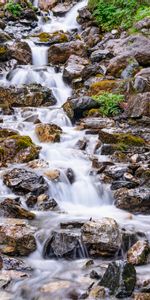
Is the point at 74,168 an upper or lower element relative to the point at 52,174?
lower

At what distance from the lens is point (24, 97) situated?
12859mm

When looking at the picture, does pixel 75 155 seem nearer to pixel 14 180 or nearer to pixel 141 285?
pixel 14 180

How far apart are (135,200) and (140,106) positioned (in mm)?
4663

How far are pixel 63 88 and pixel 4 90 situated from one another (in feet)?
7.54

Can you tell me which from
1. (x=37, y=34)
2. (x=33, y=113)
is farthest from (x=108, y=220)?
(x=37, y=34)

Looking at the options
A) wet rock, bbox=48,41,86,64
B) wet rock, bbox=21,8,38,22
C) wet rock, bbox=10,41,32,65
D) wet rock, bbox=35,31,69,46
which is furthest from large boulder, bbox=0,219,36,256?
wet rock, bbox=21,8,38,22

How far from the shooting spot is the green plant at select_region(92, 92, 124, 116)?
11.8m

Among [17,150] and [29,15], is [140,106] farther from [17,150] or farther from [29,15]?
[29,15]

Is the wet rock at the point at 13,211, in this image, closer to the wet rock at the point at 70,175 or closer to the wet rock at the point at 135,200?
the wet rock at the point at 135,200

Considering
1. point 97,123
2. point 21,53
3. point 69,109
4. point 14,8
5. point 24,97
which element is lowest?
point 97,123

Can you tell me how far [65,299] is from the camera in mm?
4676

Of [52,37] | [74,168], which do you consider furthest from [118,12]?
[74,168]

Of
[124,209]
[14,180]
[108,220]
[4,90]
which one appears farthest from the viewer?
[4,90]

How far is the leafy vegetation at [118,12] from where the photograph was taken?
17995mm
